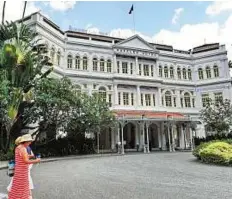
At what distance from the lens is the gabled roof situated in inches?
1221

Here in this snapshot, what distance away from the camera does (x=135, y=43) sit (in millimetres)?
31453

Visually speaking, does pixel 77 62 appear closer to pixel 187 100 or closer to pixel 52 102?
pixel 52 102

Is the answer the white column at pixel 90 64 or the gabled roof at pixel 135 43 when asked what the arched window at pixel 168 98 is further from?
the white column at pixel 90 64

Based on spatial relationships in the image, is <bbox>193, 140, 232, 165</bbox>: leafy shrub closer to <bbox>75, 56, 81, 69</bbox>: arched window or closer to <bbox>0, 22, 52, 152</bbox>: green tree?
<bbox>0, 22, 52, 152</bbox>: green tree

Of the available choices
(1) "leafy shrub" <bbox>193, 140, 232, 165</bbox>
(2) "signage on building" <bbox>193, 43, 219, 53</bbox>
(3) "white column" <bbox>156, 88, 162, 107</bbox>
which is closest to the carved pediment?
(3) "white column" <bbox>156, 88, 162, 107</bbox>

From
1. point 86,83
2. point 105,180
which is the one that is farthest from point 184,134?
point 105,180

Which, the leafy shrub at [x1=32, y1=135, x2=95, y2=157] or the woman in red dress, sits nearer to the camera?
the woman in red dress

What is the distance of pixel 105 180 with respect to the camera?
925 centimetres

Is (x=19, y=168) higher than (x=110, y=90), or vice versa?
(x=110, y=90)

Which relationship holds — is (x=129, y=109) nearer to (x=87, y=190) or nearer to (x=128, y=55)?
(x=128, y=55)

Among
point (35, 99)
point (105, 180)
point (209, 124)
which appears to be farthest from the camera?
point (209, 124)

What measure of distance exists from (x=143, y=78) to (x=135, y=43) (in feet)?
14.1

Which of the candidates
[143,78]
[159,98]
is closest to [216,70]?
[159,98]

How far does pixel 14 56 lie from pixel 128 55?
1595 cm
